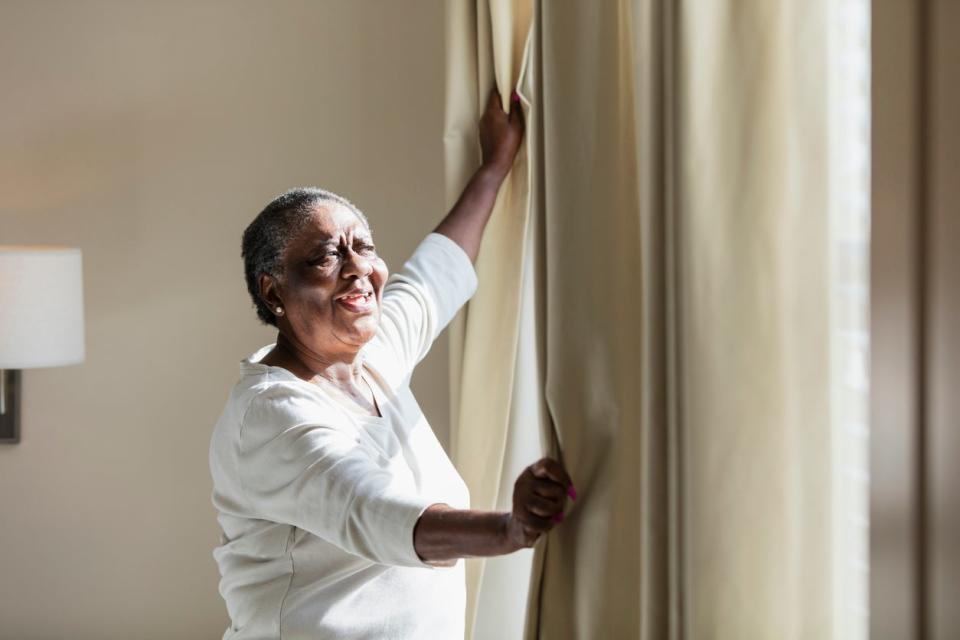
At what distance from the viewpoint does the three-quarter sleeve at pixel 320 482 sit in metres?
1.21

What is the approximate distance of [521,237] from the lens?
2.02 m

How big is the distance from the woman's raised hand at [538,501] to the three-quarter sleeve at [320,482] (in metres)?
0.13

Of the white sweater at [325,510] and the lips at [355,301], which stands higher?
the lips at [355,301]

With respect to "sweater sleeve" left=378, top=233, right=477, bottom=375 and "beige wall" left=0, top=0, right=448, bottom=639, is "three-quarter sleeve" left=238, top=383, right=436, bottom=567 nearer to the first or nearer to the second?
"sweater sleeve" left=378, top=233, right=477, bottom=375

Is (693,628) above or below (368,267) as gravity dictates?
below

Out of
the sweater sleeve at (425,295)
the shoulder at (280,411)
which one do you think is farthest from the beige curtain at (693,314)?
the sweater sleeve at (425,295)

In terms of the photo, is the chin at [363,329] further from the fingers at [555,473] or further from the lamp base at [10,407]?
the lamp base at [10,407]

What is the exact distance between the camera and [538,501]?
3.55 ft

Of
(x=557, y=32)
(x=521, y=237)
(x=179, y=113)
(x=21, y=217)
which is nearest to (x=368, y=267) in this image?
(x=521, y=237)

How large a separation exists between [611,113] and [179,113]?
1.70 meters

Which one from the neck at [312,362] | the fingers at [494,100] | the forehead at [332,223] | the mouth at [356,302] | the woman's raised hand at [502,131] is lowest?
the neck at [312,362]

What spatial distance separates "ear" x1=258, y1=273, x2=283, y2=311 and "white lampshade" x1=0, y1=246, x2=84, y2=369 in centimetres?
81

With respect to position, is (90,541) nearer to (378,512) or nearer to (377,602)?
(377,602)

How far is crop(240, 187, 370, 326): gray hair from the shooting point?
1620 mm
